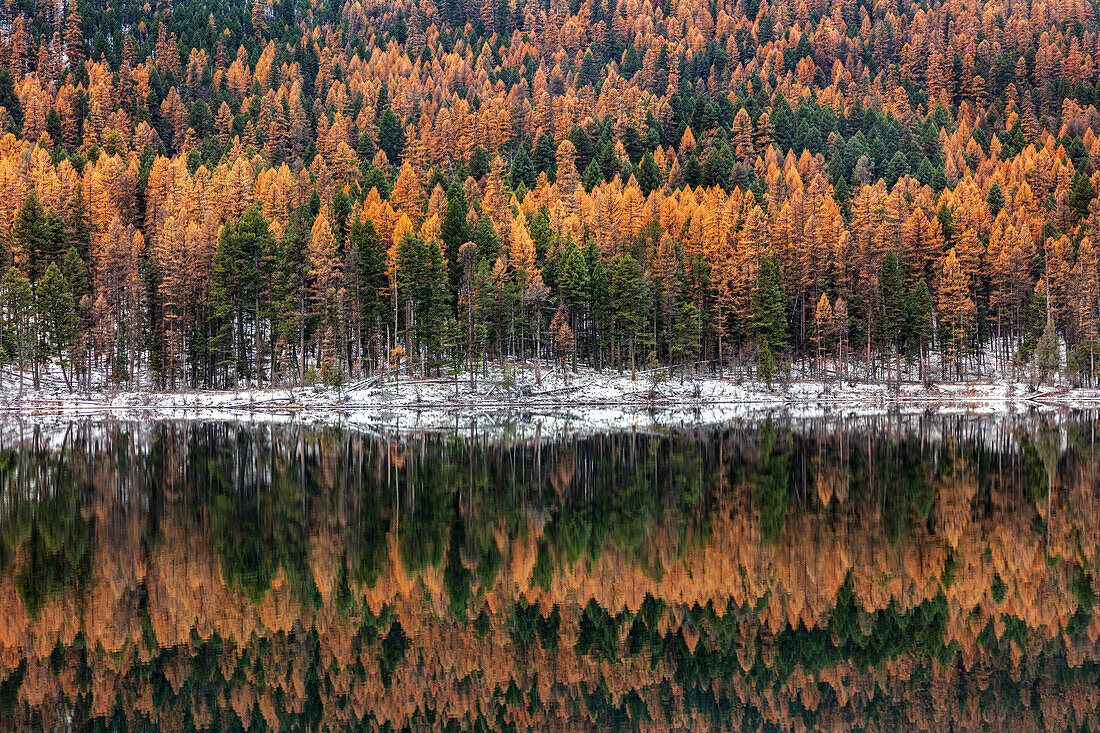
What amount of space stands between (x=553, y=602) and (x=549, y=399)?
198 feet

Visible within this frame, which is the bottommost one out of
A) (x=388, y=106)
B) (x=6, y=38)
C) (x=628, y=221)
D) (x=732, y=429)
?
(x=732, y=429)

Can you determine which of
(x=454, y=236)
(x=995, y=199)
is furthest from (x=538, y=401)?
(x=995, y=199)

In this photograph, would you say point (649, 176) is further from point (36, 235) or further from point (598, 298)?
point (36, 235)

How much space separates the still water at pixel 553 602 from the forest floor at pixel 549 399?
36423mm

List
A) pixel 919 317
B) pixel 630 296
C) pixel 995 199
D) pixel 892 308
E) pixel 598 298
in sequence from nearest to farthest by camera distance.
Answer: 1. pixel 630 296
2. pixel 598 298
3. pixel 919 317
4. pixel 892 308
5. pixel 995 199

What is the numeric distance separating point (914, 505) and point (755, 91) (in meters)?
159

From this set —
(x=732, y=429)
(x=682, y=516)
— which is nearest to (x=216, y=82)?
(x=732, y=429)

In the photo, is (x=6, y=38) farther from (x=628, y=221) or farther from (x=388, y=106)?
(x=628, y=221)

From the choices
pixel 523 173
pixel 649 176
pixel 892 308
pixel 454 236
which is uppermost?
pixel 523 173

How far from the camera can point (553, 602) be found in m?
17.7

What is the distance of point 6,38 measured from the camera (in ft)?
616

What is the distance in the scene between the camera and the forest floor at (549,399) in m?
71.1

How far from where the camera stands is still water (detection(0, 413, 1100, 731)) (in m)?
13.4

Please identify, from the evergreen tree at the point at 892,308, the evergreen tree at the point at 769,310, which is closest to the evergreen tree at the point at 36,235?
the evergreen tree at the point at 769,310
